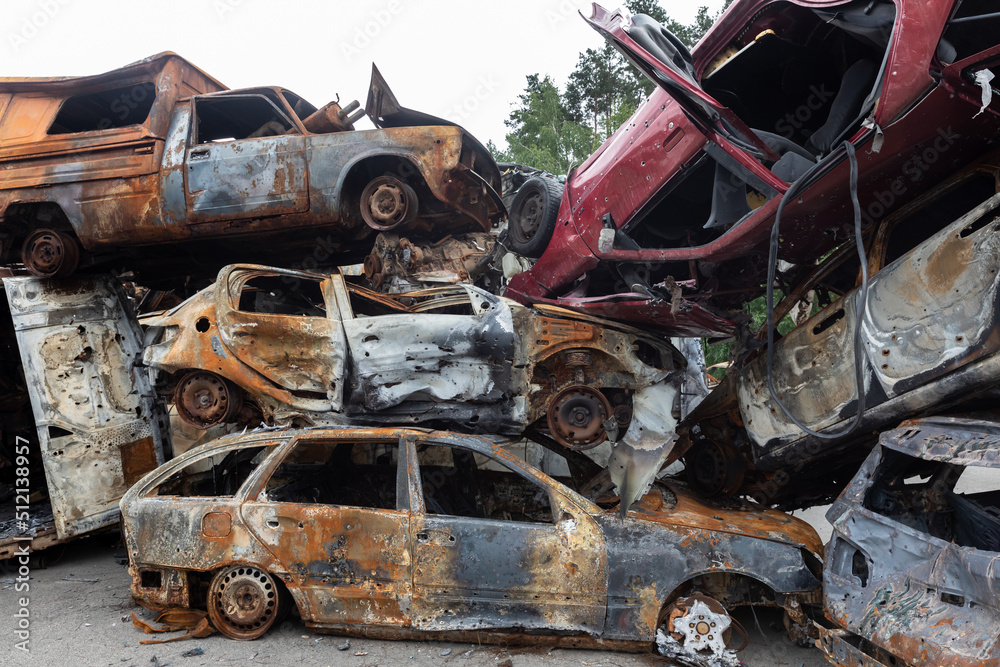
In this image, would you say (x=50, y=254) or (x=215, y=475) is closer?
(x=215, y=475)

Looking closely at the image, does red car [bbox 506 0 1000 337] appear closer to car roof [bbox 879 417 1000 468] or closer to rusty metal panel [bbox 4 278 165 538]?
car roof [bbox 879 417 1000 468]

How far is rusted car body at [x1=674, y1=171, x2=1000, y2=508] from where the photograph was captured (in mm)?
3215

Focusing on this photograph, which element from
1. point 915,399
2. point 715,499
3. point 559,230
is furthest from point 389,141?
point 915,399

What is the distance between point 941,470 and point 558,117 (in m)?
19.8

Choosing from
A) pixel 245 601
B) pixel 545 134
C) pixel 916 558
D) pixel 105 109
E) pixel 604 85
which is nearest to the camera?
pixel 916 558

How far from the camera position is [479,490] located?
16.3 ft

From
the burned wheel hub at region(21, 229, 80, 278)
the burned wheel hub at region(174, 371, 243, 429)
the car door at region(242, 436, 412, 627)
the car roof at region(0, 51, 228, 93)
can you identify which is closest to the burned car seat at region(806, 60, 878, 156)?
the car door at region(242, 436, 412, 627)

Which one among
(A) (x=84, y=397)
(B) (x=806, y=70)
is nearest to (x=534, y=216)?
(B) (x=806, y=70)

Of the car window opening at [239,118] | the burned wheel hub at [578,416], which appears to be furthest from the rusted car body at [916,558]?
the car window opening at [239,118]

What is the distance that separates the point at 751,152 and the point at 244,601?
162 inches

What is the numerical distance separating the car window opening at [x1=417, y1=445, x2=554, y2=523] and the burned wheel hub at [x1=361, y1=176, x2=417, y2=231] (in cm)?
227

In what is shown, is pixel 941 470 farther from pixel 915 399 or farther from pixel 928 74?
pixel 928 74

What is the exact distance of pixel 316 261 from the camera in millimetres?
6531

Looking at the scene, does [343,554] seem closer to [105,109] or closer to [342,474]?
[342,474]
